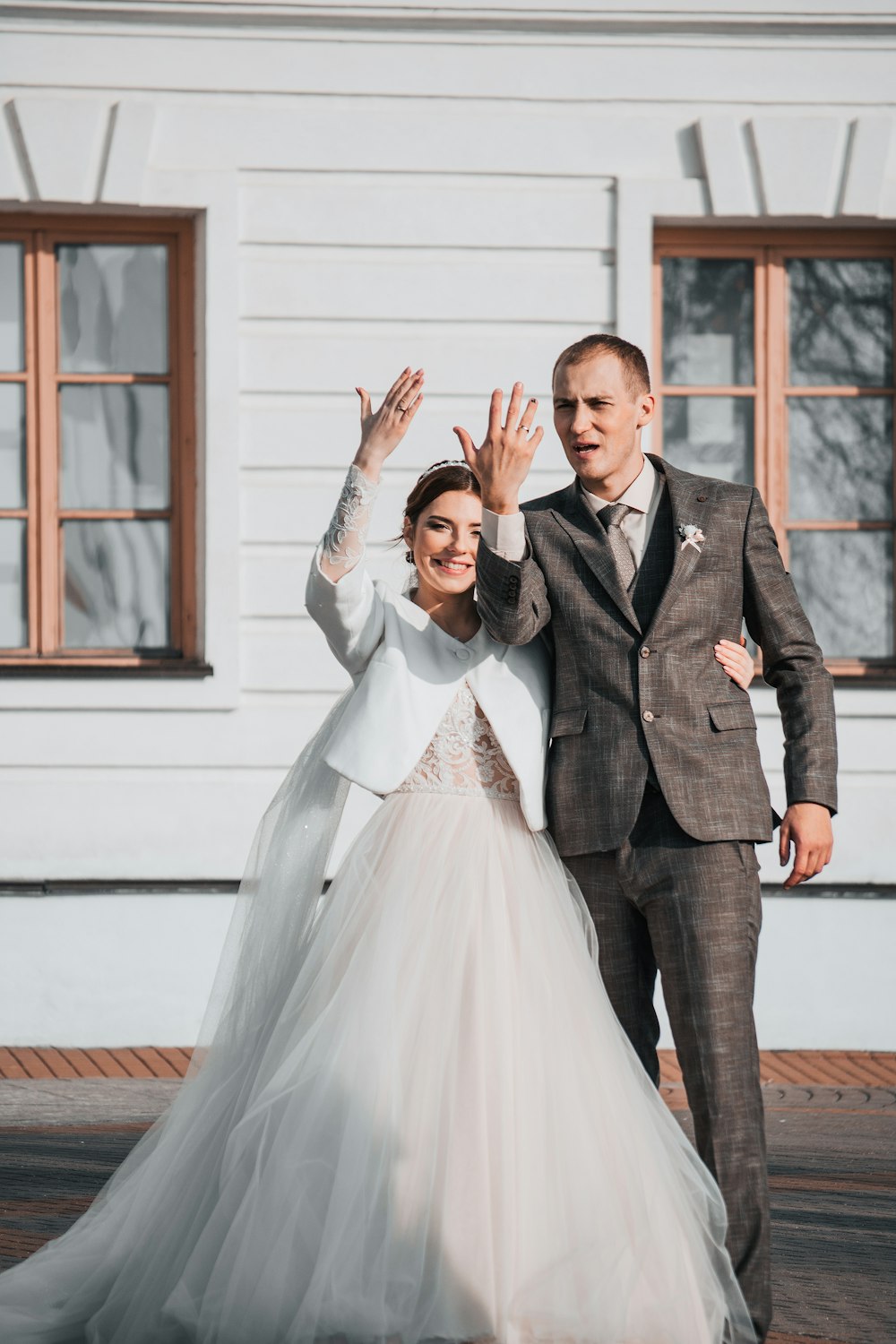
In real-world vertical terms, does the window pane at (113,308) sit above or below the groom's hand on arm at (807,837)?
above

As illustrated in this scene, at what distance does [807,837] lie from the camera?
3152mm

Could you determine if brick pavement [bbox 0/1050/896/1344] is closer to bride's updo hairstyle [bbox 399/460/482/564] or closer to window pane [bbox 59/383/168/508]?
bride's updo hairstyle [bbox 399/460/482/564]

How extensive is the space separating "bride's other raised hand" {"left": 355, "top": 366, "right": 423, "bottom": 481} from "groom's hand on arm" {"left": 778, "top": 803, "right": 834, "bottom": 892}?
3.64ft

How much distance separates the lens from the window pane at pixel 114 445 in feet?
21.6

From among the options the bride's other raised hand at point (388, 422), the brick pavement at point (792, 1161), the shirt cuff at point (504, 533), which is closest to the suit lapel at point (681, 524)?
the shirt cuff at point (504, 533)

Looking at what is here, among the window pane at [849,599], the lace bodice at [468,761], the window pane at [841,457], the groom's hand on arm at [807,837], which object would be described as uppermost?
the window pane at [841,457]

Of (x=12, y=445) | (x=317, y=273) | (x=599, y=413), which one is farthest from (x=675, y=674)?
(x=12, y=445)

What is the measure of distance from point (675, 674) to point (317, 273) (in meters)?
3.66

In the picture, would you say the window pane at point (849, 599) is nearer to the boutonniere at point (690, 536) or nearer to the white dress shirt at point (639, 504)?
the white dress shirt at point (639, 504)

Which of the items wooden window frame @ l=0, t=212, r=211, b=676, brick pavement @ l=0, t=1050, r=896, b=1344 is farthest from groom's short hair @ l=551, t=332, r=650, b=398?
wooden window frame @ l=0, t=212, r=211, b=676

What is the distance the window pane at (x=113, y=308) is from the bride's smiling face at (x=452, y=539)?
11.3 feet

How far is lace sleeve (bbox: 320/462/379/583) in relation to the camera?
10.7 ft

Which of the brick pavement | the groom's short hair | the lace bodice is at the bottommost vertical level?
the brick pavement

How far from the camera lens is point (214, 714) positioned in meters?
6.29
